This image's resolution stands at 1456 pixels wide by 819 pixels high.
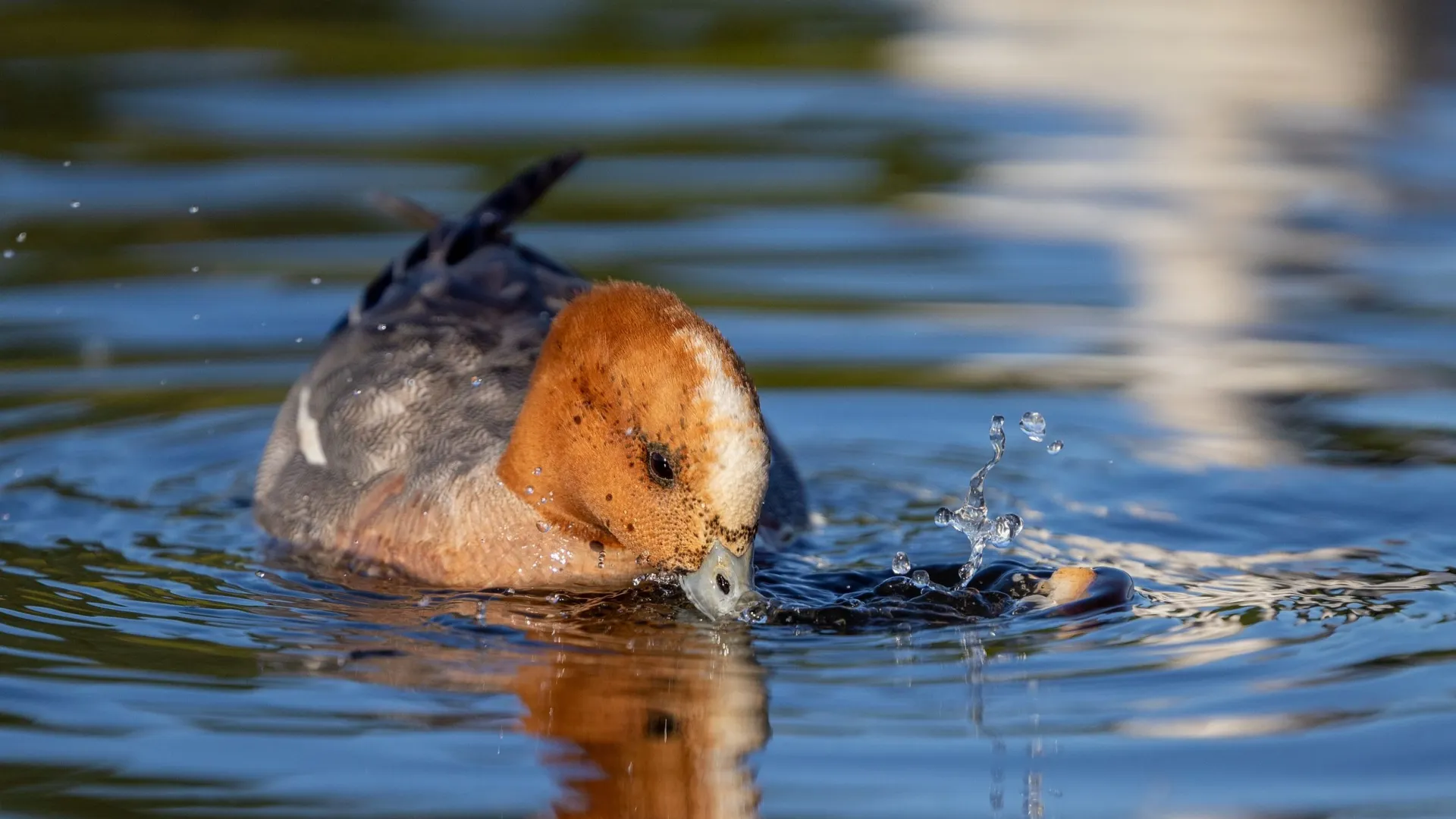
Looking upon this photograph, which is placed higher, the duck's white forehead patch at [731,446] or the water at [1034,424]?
the water at [1034,424]

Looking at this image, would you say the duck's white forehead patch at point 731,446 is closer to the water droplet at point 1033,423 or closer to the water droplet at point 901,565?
the water droplet at point 901,565

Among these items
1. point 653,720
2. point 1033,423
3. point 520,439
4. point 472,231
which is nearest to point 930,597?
point 1033,423

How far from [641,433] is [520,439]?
0.63 meters

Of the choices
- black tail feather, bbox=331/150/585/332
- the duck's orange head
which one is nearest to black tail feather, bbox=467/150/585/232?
black tail feather, bbox=331/150/585/332

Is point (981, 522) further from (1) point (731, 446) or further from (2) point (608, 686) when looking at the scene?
(2) point (608, 686)

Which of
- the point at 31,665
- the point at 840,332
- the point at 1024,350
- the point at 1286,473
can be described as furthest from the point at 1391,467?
the point at 31,665

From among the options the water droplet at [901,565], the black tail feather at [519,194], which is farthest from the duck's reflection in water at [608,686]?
the black tail feather at [519,194]

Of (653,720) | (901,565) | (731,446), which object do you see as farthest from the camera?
(901,565)

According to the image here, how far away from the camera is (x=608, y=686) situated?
5082 mm

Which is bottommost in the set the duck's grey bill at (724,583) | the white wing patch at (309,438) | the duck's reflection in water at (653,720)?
the duck's reflection in water at (653,720)

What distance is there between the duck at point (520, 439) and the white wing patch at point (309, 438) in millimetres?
11

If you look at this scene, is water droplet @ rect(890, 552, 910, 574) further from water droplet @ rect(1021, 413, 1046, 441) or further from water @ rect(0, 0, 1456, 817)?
water droplet @ rect(1021, 413, 1046, 441)

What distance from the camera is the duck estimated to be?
17.7 feet

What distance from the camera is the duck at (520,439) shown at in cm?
538
